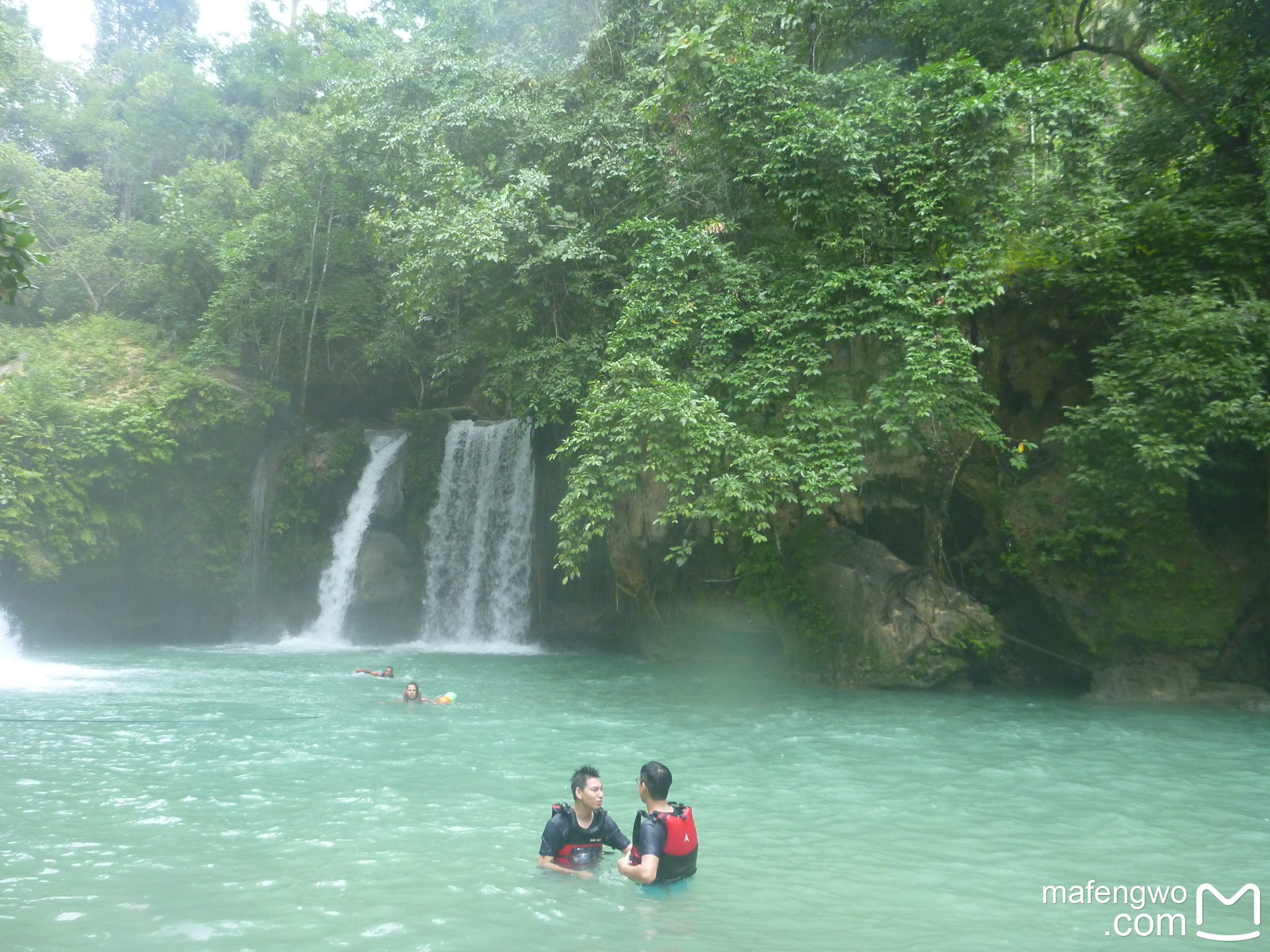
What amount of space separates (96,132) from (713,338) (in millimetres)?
26204

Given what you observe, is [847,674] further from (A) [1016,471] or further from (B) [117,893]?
(B) [117,893]

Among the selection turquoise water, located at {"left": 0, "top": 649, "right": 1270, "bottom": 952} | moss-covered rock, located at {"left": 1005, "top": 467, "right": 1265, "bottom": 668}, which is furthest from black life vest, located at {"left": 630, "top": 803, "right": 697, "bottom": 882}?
moss-covered rock, located at {"left": 1005, "top": 467, "right": 1265, "bottom": 668}

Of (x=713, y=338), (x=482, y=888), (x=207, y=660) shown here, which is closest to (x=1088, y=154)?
(x=713, y=338)

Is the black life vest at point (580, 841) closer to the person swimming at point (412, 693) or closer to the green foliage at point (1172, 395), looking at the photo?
the person swimming at point (412, 693)

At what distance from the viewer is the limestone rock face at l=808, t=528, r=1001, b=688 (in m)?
13.4

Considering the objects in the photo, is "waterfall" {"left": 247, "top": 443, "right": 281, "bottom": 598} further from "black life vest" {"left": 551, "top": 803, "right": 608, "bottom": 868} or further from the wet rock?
"black life vest" {"left": 551, "top": 803, "right": 608, "bottom": 868}

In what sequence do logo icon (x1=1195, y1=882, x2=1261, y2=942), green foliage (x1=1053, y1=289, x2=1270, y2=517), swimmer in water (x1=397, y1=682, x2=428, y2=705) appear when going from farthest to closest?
1. swimmer in water (x1=397, y1=682, x2=428, y2=705)
2. green foliage (x1=1053, y1=289, x2=1270, y2=517)
3. logo icon (x1=1195, y1=882, x2=1261, y2=942)

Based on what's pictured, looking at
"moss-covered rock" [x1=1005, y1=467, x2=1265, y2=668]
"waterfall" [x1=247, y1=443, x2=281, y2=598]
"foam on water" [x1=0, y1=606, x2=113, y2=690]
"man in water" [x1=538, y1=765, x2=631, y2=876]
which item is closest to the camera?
"man in water" [x1=538, y1=765, x2=631, y2=876]

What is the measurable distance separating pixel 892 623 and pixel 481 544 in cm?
929

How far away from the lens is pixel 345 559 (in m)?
20.7

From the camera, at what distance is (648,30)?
16344 millimetres

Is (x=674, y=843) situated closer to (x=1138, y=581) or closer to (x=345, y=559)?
(x=1138, y=581)

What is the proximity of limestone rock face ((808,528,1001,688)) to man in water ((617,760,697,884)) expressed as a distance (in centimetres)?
858

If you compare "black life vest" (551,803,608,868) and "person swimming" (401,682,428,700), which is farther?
"person swimming" (401,682,428,700)
